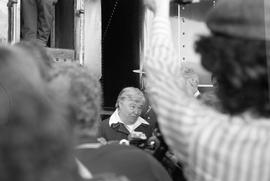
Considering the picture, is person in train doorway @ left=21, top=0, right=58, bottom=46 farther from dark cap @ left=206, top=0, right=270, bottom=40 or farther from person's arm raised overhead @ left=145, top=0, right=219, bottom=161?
dark cap @ left=206, top=0, right=270, bottom=40

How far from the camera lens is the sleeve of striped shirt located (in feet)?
4.42

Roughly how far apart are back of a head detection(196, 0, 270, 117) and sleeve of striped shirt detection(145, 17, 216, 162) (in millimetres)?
129

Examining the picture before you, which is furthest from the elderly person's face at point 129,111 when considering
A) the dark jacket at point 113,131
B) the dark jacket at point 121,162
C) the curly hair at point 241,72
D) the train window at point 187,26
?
the curly hair at point 241,72

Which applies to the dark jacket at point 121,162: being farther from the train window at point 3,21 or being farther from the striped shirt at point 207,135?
the train window at point 3,21

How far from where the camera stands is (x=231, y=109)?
1340 millimetres

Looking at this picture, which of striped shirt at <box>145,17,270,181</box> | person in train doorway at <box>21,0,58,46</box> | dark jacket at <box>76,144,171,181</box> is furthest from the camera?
person in train doorway at <box>21,0,58,46</box>

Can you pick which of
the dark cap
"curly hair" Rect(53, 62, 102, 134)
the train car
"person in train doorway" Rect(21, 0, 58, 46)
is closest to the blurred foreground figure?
"curly hair" Rect(53, 62, 102, 134)

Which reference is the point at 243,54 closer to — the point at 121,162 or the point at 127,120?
the point at 121,162

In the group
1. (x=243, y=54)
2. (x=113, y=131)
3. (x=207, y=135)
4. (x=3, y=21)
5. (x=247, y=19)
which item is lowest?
(x=113, y=131)

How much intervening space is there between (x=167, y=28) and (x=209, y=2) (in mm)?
3111

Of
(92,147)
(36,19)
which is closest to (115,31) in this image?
(36,19)

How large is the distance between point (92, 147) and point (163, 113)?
0.30m

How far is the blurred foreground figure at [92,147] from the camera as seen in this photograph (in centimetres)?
147

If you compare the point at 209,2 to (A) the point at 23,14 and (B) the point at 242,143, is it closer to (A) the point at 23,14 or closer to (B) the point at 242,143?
(A) the point at 23,14
